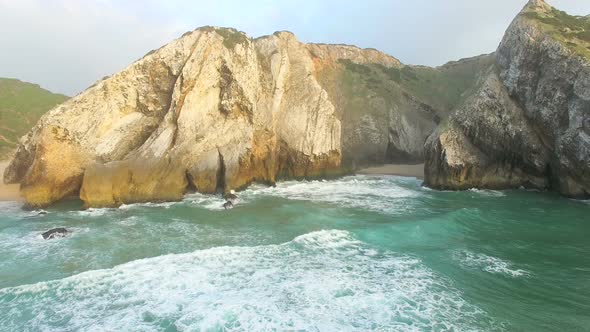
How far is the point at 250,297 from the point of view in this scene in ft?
42.3

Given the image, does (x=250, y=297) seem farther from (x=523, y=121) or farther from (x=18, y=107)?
(x=18, y=107)

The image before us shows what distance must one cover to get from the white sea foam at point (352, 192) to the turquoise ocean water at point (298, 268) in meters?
1.91

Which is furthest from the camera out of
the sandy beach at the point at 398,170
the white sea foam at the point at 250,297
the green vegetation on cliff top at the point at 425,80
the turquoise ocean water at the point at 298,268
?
the green vegetation on cliff top at the point at 425,80

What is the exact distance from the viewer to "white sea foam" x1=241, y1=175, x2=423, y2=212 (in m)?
27.4

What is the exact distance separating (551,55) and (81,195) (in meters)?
35.0

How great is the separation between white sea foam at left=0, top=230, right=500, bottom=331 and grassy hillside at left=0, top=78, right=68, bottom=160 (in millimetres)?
44478

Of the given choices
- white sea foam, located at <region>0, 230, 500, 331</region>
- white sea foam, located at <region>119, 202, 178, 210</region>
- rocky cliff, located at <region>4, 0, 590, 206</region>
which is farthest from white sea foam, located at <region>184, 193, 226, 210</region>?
white sea foam, located at <region>0, 230, 500, 331</region>

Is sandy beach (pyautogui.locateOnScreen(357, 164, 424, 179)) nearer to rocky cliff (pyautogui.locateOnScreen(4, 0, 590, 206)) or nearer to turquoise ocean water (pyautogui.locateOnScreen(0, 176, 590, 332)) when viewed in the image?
rocky cliff (pyautogui.locateOnScreen(4, 0, 590, 206))

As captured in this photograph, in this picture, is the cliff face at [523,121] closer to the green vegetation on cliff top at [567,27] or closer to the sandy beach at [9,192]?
the green vegetation on cliff top at [567,27]

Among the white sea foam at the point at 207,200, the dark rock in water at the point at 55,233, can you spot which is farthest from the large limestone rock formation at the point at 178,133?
the dark rock in water at the point at 55,233

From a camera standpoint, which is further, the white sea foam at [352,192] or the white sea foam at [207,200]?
the white sea foam at [352,192]

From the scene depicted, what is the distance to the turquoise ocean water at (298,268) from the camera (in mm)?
11711

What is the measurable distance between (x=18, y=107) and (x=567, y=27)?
74.2 m

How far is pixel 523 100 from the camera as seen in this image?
3089 cm
